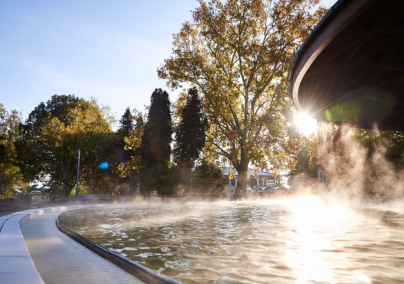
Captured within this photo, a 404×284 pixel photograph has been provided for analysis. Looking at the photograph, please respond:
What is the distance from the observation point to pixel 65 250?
20.6ft

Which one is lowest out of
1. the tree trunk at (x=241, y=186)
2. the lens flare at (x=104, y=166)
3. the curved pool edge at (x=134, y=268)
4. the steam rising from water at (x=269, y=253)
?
the steam rising from water at (x=269, y=253)

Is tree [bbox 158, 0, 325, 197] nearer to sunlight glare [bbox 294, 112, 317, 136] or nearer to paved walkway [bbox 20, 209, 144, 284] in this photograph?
sunlight glare [bbox 294, 112, 317, 136]

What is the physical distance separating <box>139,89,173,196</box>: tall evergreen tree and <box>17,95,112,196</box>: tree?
991 cm

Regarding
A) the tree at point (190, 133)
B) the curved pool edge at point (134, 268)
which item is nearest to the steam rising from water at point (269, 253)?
the curved pool edge at point (134, 268)

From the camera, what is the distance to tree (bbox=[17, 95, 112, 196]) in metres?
46.0

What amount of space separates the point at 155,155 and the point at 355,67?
27.9 meters

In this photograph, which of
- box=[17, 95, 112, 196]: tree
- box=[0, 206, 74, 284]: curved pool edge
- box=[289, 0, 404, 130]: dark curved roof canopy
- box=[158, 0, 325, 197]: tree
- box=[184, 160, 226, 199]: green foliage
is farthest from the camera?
box=[17, 95, 112, 196]: tree

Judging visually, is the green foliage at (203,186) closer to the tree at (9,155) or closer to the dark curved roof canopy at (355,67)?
the dark curved roof canopy at (355,67)

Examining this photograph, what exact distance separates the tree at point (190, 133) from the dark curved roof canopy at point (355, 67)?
17261 millimetres

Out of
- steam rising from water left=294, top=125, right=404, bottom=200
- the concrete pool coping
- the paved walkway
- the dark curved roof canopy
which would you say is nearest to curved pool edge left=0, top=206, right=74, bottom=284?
the concrete pool coping

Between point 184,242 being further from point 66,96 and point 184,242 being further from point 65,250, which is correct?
point 66,96

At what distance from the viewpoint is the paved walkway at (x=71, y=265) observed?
4242mm

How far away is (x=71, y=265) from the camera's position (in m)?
5.02

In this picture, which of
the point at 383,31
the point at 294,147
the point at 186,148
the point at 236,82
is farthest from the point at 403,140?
the point at 383,31
